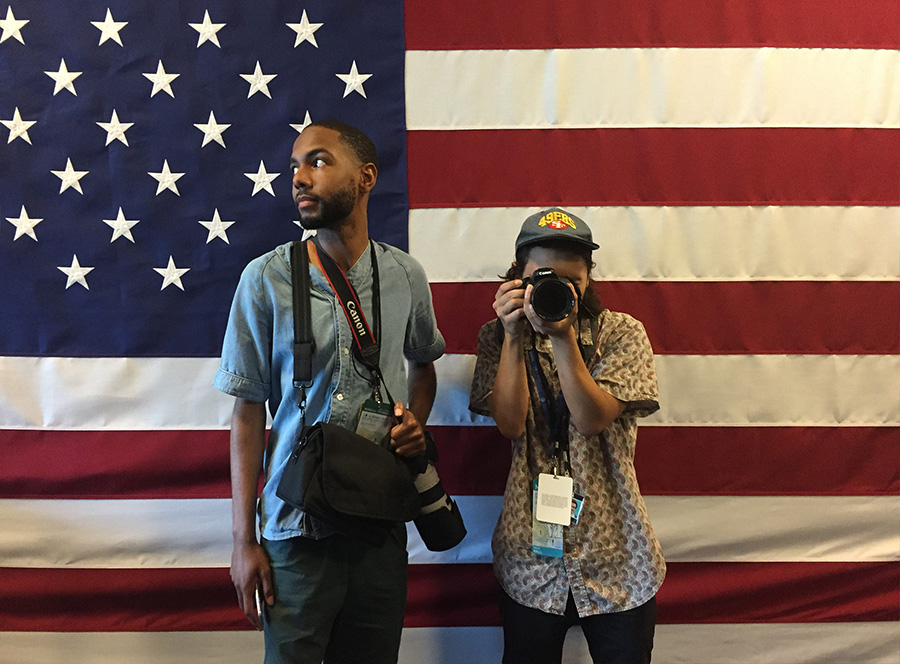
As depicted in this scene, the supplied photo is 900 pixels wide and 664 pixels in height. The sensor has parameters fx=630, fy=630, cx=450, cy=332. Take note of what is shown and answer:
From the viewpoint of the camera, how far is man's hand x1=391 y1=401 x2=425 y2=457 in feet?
3.86

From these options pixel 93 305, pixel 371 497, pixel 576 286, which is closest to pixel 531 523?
pixel 371 497

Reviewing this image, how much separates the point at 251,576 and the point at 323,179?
752mm

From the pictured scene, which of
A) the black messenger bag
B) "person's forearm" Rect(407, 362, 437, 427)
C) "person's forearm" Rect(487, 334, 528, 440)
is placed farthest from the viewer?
"person's forearm" Rect(407, 362, 437, 427)

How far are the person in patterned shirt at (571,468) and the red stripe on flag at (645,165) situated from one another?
0.45 meters

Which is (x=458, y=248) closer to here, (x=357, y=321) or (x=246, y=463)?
(x=357, y=321)

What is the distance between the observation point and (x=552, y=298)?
120 centimetres

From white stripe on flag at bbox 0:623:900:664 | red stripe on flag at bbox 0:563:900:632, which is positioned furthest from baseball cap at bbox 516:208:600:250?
white stripe on flag at bbox 0:623:900:664

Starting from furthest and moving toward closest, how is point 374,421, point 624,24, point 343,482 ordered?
point 624,24, point 374,421, point 343,482

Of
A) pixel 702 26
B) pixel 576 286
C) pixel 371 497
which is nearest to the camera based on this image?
pixel 371 497

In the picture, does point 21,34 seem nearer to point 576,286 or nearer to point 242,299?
point 242,299

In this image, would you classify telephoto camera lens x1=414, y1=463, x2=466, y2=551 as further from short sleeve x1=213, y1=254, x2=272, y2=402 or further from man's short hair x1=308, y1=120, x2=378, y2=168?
man's short hair x1=308, y1=120, x2=378, y2=168

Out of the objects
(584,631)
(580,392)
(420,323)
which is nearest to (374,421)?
(420,323)

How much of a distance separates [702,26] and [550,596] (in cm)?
153

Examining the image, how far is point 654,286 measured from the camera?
→ 5.75 ft
